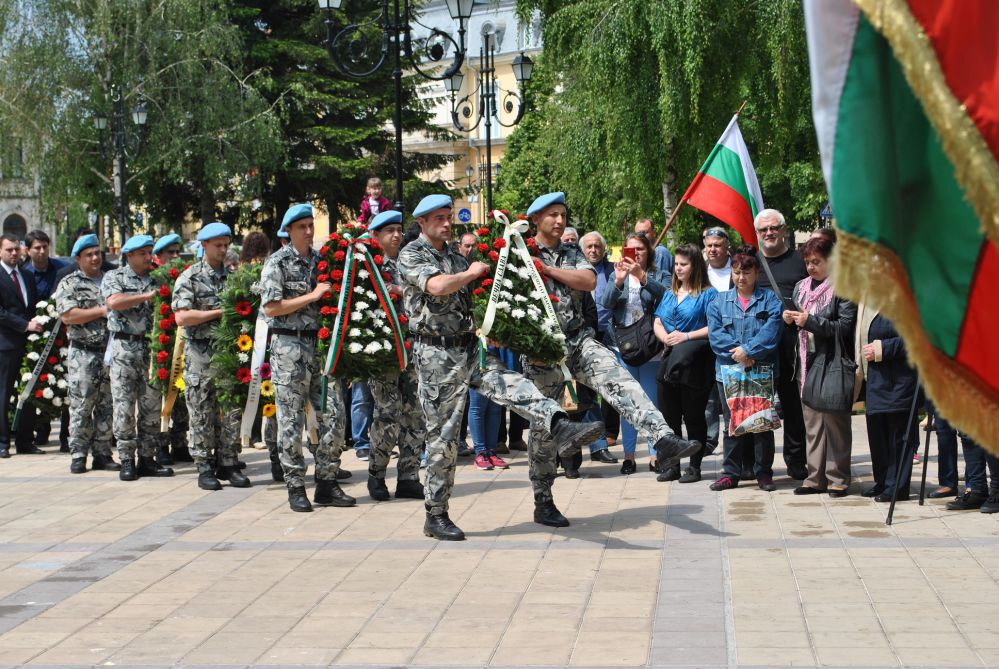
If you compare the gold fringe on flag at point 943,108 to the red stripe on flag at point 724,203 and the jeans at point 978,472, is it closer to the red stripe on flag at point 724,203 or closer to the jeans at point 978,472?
the jeans at point 978,472

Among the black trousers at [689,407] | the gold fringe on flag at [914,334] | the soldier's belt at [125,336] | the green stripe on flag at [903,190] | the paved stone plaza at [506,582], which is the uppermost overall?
the green stripe on flag at [903,190]

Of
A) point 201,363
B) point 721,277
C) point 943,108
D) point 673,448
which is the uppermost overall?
point 943,108

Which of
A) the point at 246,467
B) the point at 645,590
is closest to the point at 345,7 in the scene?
the point at 246,467

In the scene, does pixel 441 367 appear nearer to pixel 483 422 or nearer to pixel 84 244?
pixel 483 422

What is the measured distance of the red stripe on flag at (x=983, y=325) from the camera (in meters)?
2.80

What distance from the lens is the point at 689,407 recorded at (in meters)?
11.2

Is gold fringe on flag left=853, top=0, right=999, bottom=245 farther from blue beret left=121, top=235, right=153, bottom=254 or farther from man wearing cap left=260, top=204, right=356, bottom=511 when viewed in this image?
blue beret left=121, top=235, right=153, bottom=254

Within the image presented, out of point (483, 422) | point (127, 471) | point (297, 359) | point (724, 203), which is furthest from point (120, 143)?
point (297, 359)

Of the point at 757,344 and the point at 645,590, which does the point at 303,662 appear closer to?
the point at 645,590

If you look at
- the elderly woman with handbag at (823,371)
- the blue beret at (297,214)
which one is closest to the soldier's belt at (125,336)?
the blue beret at (297,214)

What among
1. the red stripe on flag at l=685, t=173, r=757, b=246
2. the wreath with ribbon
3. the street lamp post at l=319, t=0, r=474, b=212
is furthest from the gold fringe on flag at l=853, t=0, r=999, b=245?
the street lamp post at l=319, t=0, r=474, b=212

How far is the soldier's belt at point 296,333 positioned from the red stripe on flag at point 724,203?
3.51 metres

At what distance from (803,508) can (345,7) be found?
1388 inches

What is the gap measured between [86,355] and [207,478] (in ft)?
6.81
